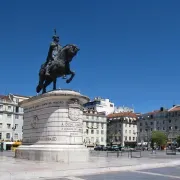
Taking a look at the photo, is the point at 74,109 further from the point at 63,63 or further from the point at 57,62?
the point at 57,62

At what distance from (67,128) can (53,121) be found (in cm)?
120

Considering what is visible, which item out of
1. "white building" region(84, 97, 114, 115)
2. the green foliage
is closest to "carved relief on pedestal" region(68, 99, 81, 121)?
the green foliage

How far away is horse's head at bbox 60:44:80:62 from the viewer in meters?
27.4

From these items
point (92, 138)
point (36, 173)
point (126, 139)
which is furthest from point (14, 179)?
point (126, 139)

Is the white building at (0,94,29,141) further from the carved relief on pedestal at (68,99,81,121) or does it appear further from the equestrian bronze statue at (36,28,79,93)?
the carved relief on pedestal at (68,99,81,121)

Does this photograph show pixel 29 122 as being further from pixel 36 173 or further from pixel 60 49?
pixel 36 173

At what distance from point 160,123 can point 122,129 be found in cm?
1447

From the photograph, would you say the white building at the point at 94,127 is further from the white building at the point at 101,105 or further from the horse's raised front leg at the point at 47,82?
the horse's raised front leg at the point at 47,82

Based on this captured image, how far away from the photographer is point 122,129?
5044 inches

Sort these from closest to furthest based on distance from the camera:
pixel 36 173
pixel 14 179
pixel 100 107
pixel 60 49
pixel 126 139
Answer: pixel 14 179
pixel 36 173
pixel 60 49
pixel 126 139
pixel 100 107

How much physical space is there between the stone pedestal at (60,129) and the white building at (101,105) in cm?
11164

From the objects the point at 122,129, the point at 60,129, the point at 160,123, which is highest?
the point at 160,123

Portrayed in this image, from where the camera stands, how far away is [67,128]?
2500 centimetres

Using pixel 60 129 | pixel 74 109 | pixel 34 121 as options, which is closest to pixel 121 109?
pixel 34 121
